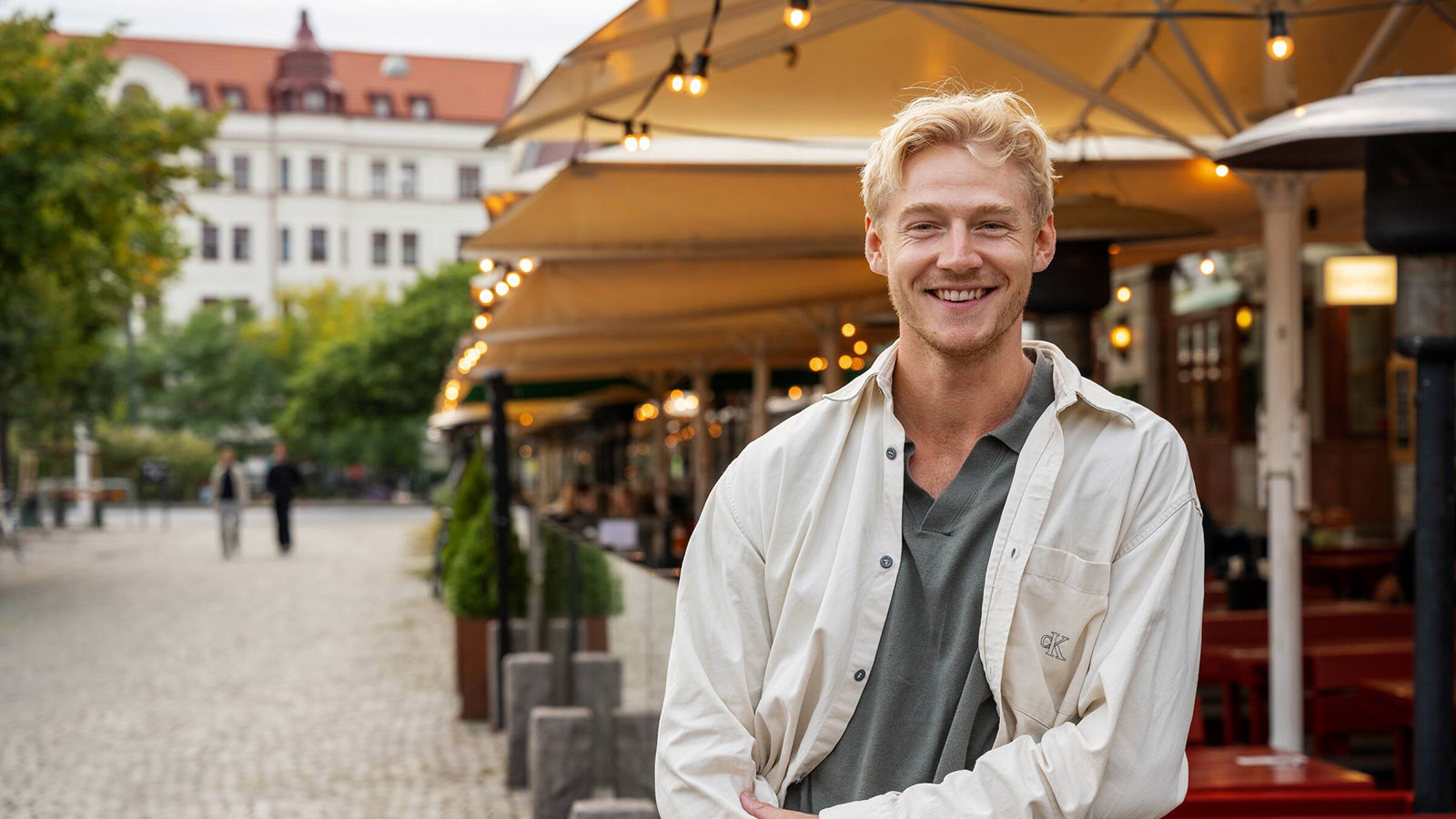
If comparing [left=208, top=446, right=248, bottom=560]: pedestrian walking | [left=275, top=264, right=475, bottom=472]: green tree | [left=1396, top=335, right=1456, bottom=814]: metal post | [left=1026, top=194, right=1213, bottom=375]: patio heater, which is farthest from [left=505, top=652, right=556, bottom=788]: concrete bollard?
[left=275, top=264, right=475, bottom=472]: green tree

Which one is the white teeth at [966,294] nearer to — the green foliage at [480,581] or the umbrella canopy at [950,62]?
the umbrella canopy at [950,62]

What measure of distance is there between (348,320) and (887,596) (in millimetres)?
64983

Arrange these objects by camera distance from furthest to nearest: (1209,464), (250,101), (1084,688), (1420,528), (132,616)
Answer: (250,101) → (1209,464) → (132,616) → (1420,528) → (1084,688)

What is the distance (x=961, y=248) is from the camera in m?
2.10

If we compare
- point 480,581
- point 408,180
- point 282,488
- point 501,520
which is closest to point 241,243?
point 408,180

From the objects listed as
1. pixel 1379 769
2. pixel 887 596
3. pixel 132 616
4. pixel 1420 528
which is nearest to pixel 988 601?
pixel 887 596

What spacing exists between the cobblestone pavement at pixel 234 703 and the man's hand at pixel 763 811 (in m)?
6.06

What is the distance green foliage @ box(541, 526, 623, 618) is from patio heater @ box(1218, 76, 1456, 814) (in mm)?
4100

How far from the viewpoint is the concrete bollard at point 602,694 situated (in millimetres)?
7637

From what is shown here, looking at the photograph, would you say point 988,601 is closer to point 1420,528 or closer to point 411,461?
point 1420,528

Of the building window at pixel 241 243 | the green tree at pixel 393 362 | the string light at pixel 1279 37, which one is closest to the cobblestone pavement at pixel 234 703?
the string light at pixel 1279 37

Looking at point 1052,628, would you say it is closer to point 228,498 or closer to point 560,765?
point 560,765

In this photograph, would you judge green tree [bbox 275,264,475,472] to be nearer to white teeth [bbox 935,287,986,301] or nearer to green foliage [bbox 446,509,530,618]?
green foliage [bbox 446,509,530,618]

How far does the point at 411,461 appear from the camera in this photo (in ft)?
204
